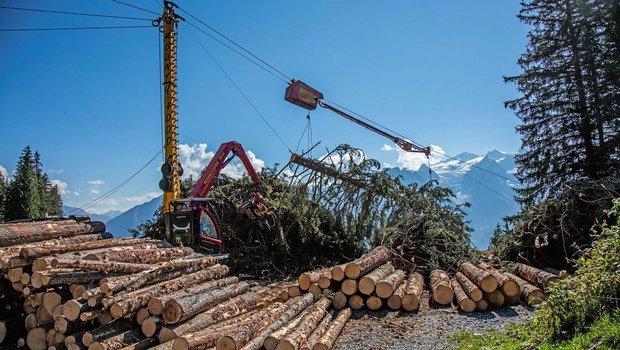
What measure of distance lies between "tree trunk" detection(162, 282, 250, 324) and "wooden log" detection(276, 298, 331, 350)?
147 cm

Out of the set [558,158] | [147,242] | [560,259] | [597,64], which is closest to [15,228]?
[147,242]

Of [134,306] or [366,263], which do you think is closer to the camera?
[134,306]

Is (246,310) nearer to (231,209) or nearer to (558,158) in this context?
(231,209)

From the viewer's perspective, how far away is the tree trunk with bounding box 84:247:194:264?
734 cm

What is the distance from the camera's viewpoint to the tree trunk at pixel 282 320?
512cm

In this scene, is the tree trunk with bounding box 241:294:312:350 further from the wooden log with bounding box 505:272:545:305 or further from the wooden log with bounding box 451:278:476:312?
the wooden log with bounding box 505:272:545:305

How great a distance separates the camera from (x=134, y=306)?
5.82 m

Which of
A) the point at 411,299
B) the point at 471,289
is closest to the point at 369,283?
the point at 411,299

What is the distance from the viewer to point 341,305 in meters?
7.36

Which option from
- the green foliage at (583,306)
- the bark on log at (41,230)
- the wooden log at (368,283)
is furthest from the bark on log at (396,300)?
the bark on log at (41,230)

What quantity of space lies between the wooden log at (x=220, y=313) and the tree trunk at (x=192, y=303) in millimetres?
89

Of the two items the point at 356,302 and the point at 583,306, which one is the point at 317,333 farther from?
the point at 583,306

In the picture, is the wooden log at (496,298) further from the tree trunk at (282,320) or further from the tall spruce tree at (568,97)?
the tall spruce tree at (568,97)

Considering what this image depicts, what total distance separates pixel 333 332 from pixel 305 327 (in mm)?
606
